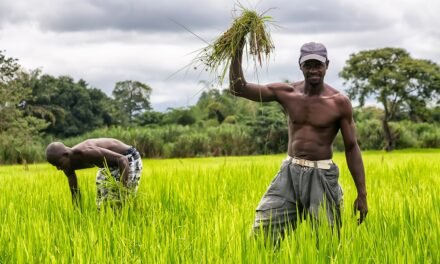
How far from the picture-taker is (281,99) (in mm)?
3912

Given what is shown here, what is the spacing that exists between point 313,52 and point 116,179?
7.59 feet

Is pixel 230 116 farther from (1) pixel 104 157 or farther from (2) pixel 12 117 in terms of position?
(1) pixel 104 157

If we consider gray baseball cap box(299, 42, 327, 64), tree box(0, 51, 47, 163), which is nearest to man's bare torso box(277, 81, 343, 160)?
gray baseball cap box(299, 42, 327, 64)

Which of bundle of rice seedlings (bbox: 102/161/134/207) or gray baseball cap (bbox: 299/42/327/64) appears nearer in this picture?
gray baseball cap (bbox: 299/42/327/64)

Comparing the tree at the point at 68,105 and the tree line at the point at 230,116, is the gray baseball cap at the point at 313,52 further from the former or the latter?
the tree at the point at 68,105

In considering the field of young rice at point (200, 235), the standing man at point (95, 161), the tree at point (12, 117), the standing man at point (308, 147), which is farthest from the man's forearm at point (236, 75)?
the tree at point (12, 117)

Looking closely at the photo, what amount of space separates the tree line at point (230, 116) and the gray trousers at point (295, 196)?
20.2 meters

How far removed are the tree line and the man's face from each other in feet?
66.7

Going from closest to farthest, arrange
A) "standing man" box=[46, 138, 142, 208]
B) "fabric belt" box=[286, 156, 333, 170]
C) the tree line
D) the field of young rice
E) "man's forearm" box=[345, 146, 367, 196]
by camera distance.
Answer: the field of young rice
"fabric belt" box=[286, 156, 333, 170]
"man's forearm" box=[345, 146, 367, 196]
"standing man" box=[46, 138, 142, 208]
the tree line

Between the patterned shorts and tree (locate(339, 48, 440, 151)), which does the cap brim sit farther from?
tree (locate(339, 48, 440, 151))

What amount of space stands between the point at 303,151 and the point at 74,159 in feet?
7.39

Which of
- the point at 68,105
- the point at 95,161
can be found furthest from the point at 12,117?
the point at 95,161

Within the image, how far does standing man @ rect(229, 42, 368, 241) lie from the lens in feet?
12.2

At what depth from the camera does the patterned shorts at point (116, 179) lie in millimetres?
4859
